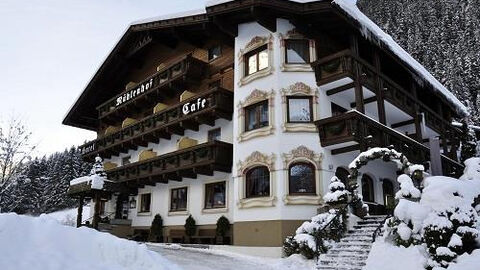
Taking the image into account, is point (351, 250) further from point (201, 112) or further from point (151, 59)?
point (151, 59)

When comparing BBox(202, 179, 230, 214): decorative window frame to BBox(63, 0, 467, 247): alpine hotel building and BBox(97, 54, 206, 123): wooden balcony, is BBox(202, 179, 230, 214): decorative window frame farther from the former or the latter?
BBox(97, 54, 206, 123): wooden balcony

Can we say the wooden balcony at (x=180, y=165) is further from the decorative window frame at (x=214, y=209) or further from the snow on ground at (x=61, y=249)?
the snow on ground at (x=61, y=249)

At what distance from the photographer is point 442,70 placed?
203ft

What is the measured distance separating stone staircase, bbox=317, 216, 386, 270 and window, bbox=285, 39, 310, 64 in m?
8.59

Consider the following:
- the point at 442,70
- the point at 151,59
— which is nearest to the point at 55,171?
the point at 151,59

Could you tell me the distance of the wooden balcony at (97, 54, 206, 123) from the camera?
24.4 meters

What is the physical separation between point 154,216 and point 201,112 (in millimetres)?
8441

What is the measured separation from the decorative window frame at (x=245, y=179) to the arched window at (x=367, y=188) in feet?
19.4

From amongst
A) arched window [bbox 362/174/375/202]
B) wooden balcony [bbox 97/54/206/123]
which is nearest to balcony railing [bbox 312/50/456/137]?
arched window [bbox 362/174/375/202]

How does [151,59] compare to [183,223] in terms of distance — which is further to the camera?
[151,59]

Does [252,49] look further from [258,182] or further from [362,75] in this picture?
[258,182]

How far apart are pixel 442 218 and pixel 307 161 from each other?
27.5ft

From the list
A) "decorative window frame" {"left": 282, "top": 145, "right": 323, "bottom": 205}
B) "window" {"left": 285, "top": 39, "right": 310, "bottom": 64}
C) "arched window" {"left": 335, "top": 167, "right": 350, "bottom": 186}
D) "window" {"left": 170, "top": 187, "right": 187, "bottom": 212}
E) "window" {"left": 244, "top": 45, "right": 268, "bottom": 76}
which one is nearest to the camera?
"decorative window frame" {"left": 282, "top": 145, "right": 323, "bottom": 205}

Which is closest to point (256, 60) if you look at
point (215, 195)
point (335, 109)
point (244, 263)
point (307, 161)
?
point (335, 109)
